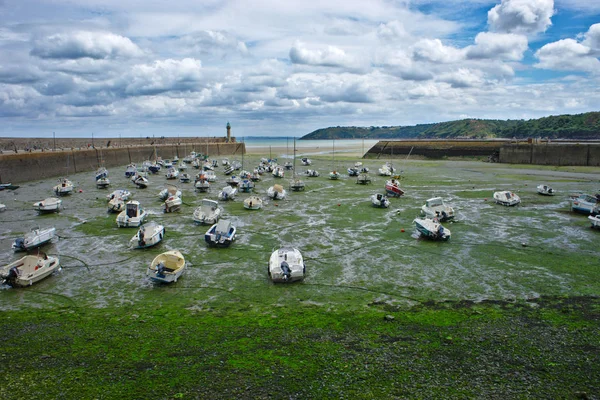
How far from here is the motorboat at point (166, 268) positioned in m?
18.9

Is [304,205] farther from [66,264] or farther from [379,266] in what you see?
[66,264]

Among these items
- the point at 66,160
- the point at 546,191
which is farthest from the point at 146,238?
the point at 66,160

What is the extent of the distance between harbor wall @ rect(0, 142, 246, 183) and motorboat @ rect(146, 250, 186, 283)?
40.1 metres

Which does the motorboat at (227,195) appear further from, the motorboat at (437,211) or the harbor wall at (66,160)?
the harbor wall at (66,160)

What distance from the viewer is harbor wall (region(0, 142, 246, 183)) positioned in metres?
50.2

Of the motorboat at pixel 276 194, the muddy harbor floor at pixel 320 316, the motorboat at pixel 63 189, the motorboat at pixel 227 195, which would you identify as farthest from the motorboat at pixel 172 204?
the motorboat at pixel 63 189

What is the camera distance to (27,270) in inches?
752

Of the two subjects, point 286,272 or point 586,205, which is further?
point 586,205

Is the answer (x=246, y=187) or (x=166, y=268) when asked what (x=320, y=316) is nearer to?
(x=166, y=268)

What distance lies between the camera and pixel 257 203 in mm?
35969

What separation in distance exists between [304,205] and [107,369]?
27.0 m

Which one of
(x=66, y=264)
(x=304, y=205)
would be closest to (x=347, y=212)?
(x=304, y=205)

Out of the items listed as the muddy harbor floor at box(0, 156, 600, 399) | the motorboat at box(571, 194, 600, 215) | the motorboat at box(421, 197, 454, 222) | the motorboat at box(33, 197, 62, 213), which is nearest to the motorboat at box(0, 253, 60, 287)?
the muddy harbor floor at box(0, 156, 600, 399)

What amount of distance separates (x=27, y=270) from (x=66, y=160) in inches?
1904
